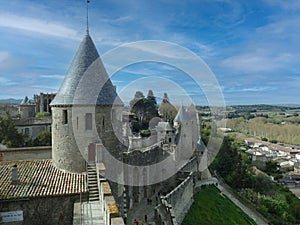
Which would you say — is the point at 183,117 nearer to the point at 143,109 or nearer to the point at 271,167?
the point at 143,109

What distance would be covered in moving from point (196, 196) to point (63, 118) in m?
15.8

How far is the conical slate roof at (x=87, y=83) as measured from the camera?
451 inches

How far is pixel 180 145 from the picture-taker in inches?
1153

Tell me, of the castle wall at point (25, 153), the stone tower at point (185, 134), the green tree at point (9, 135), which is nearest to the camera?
the castle wall at point (25, 153)

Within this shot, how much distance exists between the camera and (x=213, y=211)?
74.3 ft

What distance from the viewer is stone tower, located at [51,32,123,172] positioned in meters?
11.4

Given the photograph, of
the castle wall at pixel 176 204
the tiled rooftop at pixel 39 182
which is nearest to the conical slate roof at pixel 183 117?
the castle wall at pixel 176 204

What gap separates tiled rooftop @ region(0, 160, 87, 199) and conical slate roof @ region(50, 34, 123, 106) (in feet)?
9.74

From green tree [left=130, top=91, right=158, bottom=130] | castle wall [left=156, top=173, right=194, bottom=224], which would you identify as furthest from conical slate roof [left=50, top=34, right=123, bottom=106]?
green tree [left=130, top=91, right=158, bottom=130]

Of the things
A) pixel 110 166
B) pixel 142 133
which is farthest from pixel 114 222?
pixel 142 133

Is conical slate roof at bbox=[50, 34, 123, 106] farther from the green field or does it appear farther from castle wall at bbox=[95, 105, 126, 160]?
the green field

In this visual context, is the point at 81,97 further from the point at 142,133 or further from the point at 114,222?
the point at 142,133

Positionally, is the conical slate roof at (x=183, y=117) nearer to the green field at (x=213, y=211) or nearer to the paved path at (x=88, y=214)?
the green field at (x=213, y=211)

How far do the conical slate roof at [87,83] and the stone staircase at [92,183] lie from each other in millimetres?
2767
